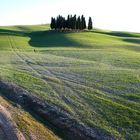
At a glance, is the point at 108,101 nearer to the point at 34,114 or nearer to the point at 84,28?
the point at 34,114

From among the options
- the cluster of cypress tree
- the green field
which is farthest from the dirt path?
the cluster of cypress tree

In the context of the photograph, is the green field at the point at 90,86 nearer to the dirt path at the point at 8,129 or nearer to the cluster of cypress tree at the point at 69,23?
the dirt path at the point at 8,129

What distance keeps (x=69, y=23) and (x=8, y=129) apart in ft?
312

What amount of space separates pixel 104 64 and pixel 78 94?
17.5 meters

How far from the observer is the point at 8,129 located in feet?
80.5

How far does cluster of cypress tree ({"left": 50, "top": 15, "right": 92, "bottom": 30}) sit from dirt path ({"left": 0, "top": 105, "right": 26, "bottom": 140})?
92.5 metres

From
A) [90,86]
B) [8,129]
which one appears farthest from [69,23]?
[8,129]

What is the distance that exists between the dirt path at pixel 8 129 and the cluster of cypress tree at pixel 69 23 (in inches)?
3641

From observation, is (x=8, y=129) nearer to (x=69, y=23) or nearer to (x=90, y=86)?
(x=90, y=86)

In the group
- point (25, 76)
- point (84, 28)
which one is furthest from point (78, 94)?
point (84, 28)

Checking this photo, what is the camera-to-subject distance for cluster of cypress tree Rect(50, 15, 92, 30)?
11806 centimetres

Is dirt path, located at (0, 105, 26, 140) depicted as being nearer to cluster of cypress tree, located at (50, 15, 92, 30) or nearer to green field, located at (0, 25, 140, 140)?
green field, located at (0, 25, 140, 140)

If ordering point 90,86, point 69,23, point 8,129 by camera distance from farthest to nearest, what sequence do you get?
point 69,23 < point 90,86 < point 8,129

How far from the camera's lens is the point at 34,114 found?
28.3 metres
